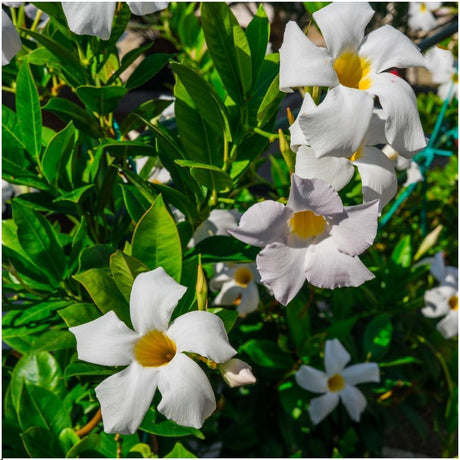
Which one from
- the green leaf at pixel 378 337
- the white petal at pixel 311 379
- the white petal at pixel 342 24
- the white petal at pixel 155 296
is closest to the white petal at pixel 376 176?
the white petal at pixel 342 24

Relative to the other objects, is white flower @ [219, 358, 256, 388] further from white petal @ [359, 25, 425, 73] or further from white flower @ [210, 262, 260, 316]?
white flower @ [210, 262, 260, 316]

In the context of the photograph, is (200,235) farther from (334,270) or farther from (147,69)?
(334,270)

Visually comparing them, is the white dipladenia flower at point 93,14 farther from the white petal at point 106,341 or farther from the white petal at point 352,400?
the white petal at point 352,400

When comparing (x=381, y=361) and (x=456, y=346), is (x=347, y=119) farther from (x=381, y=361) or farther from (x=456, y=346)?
(x=456, y=346)

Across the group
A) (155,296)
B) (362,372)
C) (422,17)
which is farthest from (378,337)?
(422,17)

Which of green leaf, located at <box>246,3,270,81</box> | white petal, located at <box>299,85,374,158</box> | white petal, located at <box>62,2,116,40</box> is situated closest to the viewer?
white petal, located at <box>299,85,374,158</box>

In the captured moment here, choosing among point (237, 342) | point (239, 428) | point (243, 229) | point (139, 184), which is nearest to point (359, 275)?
point (243, 229)

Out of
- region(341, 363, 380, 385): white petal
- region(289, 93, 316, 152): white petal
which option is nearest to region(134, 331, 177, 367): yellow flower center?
region(289, 93, 316, 152): white petal
